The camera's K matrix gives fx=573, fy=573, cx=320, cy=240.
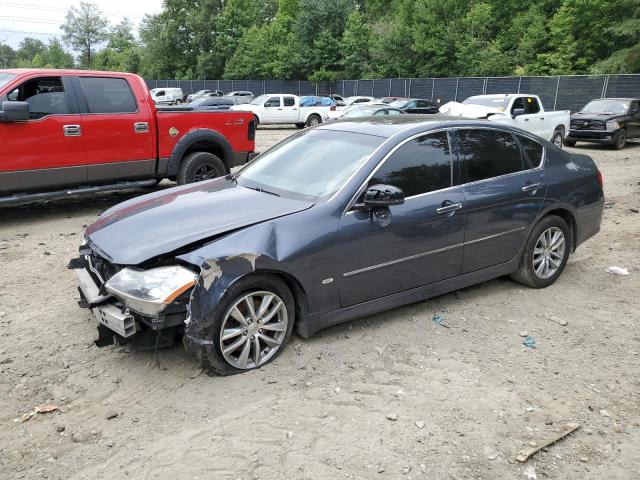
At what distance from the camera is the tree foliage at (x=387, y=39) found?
3612cm

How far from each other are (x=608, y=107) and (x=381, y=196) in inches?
688

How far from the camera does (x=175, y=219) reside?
400cm

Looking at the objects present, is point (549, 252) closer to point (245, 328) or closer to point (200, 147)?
point (245, 328)

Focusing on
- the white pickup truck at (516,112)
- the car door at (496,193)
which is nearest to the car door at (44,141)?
the car door at (496,193)

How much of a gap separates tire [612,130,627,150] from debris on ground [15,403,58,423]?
18228mm

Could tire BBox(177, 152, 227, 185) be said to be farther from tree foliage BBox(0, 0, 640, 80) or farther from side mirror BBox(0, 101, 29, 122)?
tree foliage BBox(0, 0, 640, 80)

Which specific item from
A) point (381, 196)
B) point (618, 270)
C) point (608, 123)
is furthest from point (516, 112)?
point (381, 196)

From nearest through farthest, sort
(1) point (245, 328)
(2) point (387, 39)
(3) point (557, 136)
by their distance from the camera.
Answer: (1) point (245, 328) → (3) point (557, 136) → (2) point (387, 39)

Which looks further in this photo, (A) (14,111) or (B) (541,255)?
(A) (14,111)

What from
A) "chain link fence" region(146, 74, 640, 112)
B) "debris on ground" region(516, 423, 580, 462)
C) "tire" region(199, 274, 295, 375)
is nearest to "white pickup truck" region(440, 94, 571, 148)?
"tire" region(199, 274, 295, 375)

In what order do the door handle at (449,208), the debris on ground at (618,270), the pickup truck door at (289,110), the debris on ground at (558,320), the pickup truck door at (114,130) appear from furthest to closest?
the pickup truck door at (289,110) → the pickup truck door at (114,130) → the debris on ground at (618,270) → the debris on ground at (558,320) → the door handle at (449,208)

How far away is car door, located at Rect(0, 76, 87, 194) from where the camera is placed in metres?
6.96

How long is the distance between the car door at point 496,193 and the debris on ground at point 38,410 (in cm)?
319

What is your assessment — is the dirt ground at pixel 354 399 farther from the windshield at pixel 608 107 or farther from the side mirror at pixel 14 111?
the windshield at pixel 608 107
